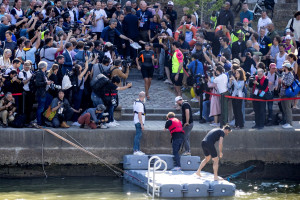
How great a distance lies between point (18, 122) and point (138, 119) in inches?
124

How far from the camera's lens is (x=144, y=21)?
26062mm

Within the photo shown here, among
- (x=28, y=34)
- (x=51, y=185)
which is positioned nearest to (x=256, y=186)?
(x=51, y=185)

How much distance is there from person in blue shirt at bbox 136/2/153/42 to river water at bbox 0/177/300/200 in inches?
304

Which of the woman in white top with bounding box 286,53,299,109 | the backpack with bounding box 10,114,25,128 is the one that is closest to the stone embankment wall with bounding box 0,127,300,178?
the backpack with bounding box 10,114,25,128

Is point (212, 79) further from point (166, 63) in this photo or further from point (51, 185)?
point (51, 185)

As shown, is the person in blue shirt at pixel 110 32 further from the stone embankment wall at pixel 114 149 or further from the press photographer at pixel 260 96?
the press photographer at pixel 260 96

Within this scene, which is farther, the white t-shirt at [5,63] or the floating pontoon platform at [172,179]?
the white t-shirt at [5,63]

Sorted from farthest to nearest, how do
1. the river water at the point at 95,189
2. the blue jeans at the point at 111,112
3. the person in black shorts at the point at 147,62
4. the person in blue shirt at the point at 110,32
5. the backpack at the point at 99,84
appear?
the person in blue shirt at the point at 110,32 → the person in black shorts at the point at 147,62 → the blue jeans at the point at 111,112 → the backpack at the point at 99,84 → the river water at the point at 95,189

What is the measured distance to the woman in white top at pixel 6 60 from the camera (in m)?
20.3

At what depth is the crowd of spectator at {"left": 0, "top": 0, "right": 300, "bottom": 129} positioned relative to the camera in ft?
65.4

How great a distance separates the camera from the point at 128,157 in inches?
757

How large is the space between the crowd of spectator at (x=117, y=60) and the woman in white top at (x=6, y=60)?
27 millimetres

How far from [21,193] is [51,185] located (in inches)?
42.3

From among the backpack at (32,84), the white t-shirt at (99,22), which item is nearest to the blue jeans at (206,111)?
the backpack at (32,84)
